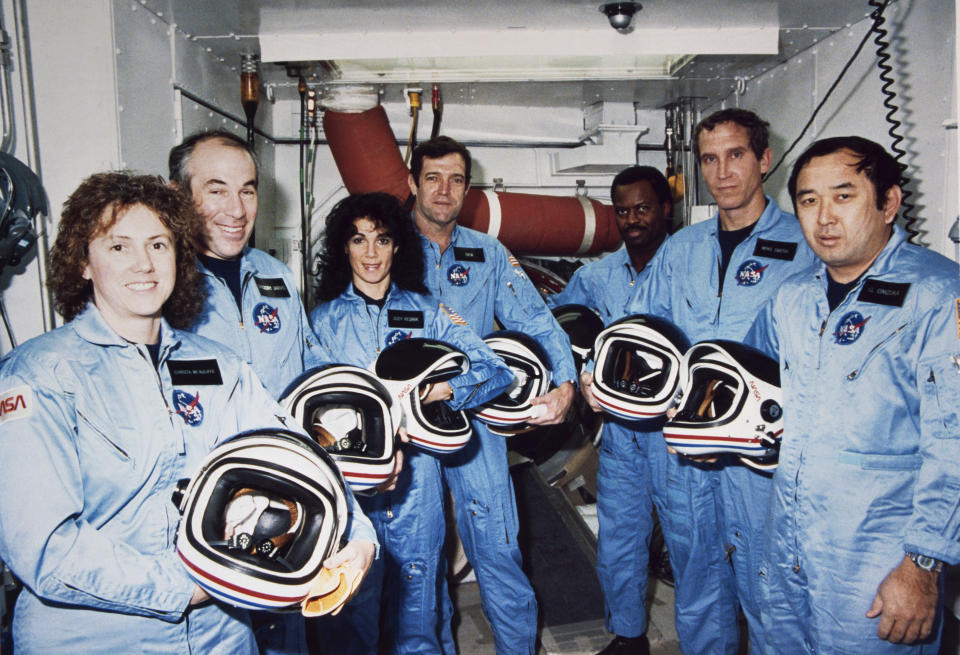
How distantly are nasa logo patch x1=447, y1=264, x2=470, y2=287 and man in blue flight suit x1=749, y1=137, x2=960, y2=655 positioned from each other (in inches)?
55.1

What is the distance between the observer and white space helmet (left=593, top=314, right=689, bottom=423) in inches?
89.6

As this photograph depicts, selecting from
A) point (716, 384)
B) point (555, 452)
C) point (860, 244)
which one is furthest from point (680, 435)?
point (555, 452)

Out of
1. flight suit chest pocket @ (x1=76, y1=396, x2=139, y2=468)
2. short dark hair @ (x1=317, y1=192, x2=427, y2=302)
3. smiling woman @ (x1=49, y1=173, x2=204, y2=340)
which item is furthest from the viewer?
short dark hair @ (x1=317, y1=192, x2=427, y2=302)

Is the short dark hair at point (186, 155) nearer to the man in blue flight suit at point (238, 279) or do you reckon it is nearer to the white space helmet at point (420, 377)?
the man in blue flight suit at point (238, 279)

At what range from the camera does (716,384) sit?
7.04 ft

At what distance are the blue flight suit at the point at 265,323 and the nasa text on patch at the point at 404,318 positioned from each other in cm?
27

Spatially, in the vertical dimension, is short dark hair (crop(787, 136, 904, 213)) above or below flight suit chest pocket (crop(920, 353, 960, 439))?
above

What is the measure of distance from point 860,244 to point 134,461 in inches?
71.7

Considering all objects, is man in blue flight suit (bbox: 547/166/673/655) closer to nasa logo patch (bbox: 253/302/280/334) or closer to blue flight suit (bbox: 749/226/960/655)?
blue flight suit (bbox: 749/226/960/655)

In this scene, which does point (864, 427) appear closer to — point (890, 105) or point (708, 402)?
point (708, 402)

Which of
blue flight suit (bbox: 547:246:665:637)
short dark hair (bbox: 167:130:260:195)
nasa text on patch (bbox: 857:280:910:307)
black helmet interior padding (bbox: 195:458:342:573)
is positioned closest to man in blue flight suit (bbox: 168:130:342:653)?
short dark hair (bbox: 167:130:260:195)

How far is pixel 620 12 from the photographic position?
2736 millimetres

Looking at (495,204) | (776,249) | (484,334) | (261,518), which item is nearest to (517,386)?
(484,334)

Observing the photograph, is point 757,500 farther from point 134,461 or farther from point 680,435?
point 134,461
